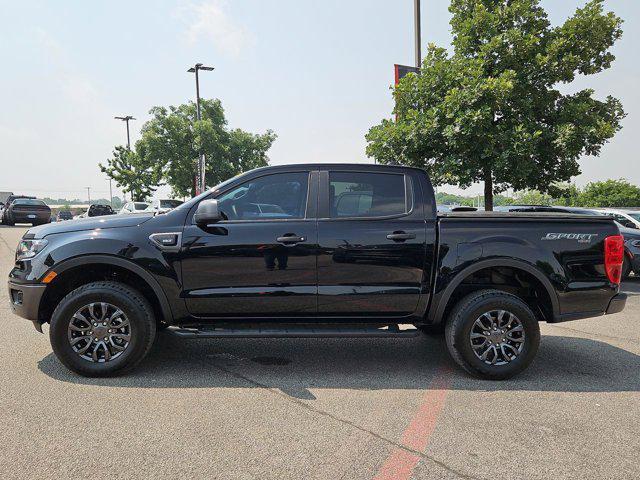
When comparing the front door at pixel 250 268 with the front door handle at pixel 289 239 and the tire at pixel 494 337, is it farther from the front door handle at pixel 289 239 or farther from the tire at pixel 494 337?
the tire at pixel 494 337

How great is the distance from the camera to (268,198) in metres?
4.50

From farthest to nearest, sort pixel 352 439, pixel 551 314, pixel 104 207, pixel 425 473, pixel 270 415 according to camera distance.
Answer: pixel 104 207 → pixel 551 314 → pixel 270 415 → pixel 352 439 → pixel 425 473

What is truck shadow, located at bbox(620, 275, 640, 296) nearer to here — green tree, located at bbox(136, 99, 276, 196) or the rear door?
the rear door

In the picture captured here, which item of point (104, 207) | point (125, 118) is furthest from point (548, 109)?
point (125, 118)

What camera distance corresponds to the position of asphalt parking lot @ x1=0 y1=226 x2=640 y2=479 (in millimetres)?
2854

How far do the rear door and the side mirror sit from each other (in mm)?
884

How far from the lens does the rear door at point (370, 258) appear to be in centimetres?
432

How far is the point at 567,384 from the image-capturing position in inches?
168

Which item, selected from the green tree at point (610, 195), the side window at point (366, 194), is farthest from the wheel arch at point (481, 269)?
the green tree at point (610, 195)

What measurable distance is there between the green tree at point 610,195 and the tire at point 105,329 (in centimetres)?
4082

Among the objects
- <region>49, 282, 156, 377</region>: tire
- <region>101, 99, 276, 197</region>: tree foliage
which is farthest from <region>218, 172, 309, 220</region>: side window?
<region>101, 99, 276, 197</region>: tree foliage

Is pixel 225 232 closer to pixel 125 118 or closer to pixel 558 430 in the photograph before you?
pixel 558 430

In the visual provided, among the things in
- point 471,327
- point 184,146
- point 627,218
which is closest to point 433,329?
point 471,327

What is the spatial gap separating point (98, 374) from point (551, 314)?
3.98m
